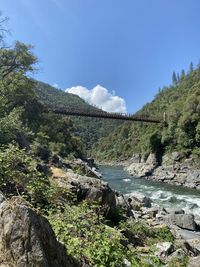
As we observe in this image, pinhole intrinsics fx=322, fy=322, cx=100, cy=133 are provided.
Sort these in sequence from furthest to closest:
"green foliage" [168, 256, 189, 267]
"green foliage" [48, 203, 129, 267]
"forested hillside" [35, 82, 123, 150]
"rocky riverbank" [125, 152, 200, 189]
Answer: "forested hillside" [35, 82, 123, 150] → "rocky riverbank" [125, 152, 200, 189] → "green foliage" [168, 256, 189, 267] → "green foliage" [48, 203, 129, 267]

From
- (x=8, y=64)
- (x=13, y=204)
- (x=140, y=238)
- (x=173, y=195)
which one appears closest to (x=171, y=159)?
(x=173, y=195)

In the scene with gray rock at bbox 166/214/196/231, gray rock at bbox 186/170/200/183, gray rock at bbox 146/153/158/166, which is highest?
gray rock at bbox 146/153/158/166

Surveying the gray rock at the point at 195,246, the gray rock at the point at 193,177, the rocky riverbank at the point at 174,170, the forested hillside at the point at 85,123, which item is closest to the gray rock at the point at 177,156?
the rocky riverbank at the point at 174,170

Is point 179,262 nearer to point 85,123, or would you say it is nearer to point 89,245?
point 89,245

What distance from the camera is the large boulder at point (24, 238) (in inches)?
139

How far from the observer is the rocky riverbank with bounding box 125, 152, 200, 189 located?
35844mm

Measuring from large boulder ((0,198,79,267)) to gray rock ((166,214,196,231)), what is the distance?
37.4 feet

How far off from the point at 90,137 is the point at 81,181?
142719 millimetres

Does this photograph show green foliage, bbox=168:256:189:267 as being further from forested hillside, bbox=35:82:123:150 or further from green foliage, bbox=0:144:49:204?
forested hillside, bbox=35:82:123:150

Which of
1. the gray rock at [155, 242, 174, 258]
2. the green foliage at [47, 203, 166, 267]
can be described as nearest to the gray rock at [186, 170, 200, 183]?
the gray rock at [155, 242, 174, 258]

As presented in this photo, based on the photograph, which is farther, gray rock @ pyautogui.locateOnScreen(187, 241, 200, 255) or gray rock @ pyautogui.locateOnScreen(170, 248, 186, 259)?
gray rock @ pyautogui.locateOnScreen(187, 241, 200, 255)

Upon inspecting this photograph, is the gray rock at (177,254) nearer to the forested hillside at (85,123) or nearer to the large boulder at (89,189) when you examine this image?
the large boulder at (89,189)

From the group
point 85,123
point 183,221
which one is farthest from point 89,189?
point 85,123

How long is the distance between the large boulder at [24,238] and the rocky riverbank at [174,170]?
1207 inches
